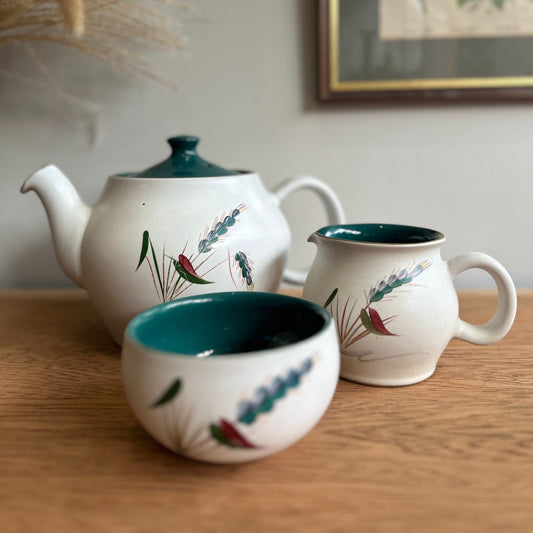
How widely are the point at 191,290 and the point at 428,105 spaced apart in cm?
49

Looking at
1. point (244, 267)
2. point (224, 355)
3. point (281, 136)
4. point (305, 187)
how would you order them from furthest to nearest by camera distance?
point (281, 136)
point (305, 187)
point (244, 267)
point (224, 355)

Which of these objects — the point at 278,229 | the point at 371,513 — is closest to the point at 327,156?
the point at 278,229

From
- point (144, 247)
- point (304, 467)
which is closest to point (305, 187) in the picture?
point (144, 247)

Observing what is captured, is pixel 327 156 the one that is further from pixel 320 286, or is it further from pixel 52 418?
pixel 52 418

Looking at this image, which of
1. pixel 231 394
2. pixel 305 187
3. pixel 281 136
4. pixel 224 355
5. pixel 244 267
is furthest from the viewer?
pixel 281 136

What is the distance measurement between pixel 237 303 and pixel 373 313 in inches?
4.9

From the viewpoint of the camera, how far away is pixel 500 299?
0.52m

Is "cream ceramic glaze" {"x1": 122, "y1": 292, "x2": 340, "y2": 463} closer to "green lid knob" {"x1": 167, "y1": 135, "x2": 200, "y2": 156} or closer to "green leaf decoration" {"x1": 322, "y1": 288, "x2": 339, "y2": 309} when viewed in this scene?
"green leaf decoration" {"x1": 322, "y1": 288, "x2": 339, "y2": 309}

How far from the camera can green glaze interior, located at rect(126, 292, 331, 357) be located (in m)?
0.45

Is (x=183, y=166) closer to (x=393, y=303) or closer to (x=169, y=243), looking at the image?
(x=169, y=243)

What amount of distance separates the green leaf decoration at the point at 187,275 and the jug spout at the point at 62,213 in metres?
0.13

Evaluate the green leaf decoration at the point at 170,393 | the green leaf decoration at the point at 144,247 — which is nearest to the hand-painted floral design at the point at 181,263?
the green leaf decoration at the point at 144,247

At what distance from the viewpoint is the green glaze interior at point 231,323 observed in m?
0.45

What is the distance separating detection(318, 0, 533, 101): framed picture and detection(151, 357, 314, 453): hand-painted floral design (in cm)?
54
